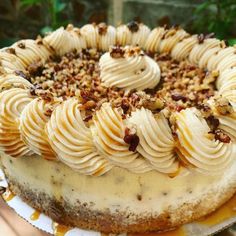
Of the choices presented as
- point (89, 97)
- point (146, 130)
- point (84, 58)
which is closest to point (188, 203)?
point (146, 130)

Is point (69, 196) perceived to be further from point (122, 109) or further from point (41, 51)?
point (41, 51)

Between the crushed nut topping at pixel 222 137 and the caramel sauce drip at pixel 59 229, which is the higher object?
the crushed nut topping at pixel 222 137

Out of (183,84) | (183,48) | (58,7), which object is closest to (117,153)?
(183,84)

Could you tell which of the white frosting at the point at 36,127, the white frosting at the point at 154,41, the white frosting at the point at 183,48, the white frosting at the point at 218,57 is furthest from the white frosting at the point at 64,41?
the white frosting at the point at 36,127

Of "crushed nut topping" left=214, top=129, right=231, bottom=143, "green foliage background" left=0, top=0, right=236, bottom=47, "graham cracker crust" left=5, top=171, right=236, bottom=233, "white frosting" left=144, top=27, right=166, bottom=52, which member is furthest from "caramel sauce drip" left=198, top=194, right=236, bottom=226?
"green foliage background" left=0, top=0, right=236, bottom=47

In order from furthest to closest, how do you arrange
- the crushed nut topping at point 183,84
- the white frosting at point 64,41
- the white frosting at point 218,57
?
the white frosting at point 64,41 → the white frosting at point 218,57 → the crushed nut topping at point 183,84

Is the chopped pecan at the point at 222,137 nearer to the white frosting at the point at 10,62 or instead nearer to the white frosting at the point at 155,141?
the white frosting at the point at 155,141

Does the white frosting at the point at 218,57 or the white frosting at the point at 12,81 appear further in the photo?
the white frosting at the point at 218,57

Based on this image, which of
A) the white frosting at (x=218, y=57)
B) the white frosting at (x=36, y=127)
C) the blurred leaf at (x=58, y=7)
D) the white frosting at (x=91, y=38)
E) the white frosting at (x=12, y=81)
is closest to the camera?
the white frosting at (x=36, y=127)
